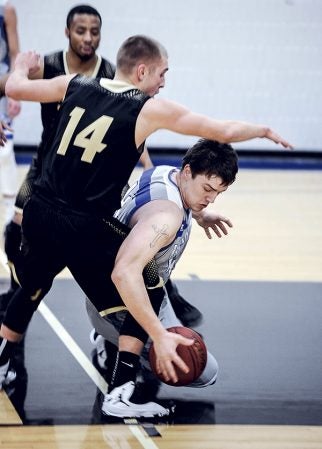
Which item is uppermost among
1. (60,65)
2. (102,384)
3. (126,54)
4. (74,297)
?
(126,54)

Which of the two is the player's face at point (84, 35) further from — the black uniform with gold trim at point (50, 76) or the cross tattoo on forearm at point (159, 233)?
the cross tattoo on forearm at point (159, 233)

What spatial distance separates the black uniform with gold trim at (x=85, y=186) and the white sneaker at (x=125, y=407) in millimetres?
437

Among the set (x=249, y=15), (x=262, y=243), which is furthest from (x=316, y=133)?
(x=262, y=243)

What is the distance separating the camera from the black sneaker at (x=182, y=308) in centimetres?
637

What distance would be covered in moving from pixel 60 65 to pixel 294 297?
7.98 ft

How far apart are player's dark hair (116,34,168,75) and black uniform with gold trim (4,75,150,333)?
121 millimetres

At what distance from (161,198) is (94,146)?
47 cm

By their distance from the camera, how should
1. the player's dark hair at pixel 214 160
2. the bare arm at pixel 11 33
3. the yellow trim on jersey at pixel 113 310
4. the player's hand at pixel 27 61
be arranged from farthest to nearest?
the bare arm at pixel 11 33 < the player's hand at pixel 27 61 < the yellow trim on jersey at pixel 113 310 < the player's dark hair at pixel 214 160

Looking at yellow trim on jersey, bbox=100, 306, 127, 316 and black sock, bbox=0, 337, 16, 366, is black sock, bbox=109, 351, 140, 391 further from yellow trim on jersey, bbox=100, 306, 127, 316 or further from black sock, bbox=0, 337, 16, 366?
black sock, bbox=0, 337, 16, 366

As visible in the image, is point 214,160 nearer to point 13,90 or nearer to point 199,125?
point 199,125

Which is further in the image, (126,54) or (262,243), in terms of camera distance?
(262,243)

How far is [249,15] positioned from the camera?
1235 centimetres

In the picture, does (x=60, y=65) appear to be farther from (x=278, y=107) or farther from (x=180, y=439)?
(x=278, y=107)

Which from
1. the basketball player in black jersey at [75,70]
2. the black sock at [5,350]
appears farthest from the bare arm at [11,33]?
the black sock at [5,350]
